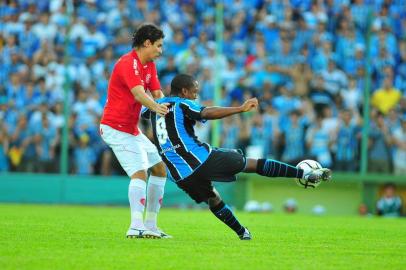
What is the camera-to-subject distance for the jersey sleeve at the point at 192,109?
8992mm

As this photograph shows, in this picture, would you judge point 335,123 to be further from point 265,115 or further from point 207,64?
point 207,64

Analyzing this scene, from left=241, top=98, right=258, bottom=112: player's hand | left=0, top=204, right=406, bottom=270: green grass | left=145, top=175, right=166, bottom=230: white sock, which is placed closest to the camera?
left=0, top=204, right=406, bottom=270: green grass

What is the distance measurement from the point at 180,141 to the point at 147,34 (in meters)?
1.32

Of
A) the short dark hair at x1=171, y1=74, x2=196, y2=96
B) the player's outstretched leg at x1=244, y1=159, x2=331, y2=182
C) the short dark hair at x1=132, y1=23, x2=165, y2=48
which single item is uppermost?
the short dark hair at x1=132, y1=23, x2=165, y2=48

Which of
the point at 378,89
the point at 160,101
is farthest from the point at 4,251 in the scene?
the point at 378,89

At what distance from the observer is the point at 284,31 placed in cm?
2006

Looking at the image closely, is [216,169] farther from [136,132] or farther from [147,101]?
[136,132]

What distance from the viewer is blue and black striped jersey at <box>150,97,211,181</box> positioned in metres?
9.16

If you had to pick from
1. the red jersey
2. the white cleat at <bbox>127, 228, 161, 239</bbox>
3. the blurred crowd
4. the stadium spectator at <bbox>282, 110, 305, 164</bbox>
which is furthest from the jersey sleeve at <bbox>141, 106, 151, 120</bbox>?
the stadium spectator at <bbox>282, 110, 305, 164</bbox>

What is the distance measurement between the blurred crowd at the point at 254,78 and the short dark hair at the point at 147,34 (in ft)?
29.7

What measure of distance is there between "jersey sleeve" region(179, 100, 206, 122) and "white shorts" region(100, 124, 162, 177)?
→ 0.95 m

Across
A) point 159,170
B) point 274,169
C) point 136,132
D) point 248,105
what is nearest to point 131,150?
point 136,132

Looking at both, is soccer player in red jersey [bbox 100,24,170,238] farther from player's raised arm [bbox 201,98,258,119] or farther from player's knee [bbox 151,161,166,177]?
player's raised arm [bbox 201,98,258,119]

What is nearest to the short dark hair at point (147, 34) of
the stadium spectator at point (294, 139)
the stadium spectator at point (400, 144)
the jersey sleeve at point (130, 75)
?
the jersey sleeve at point (130, 75)
